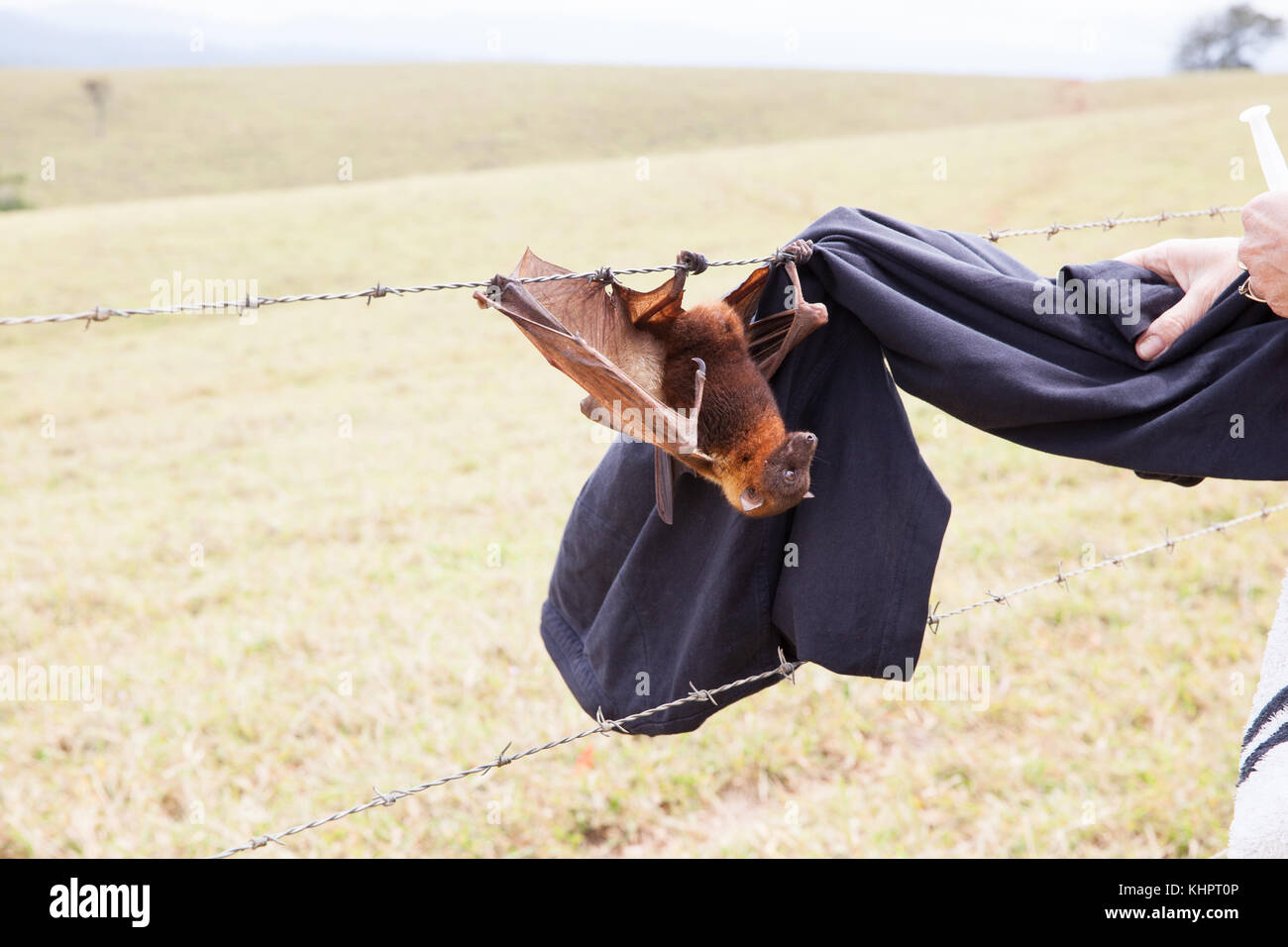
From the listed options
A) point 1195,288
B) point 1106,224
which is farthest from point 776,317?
point 1106,224

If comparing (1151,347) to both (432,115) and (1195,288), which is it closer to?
(1195,288)

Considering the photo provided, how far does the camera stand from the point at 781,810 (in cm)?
388

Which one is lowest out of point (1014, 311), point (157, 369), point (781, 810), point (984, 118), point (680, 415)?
point (781, 810)

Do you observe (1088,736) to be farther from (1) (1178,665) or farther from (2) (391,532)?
(2) (391,532)

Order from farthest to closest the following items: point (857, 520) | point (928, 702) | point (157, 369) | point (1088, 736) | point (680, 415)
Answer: point (157, 369), point (928, 702), point (1088, 736), point (857, 520), point (680, 415)

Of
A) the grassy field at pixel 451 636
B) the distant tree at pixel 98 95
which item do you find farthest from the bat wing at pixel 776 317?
the distant tree at pixel 98 95

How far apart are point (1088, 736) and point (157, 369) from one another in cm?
1276

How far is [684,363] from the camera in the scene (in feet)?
6.55

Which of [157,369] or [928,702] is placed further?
[157,369]

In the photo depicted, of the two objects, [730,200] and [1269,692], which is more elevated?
[730,200]

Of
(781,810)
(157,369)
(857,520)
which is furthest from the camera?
(157,369)

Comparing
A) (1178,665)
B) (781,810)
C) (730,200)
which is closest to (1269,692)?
(781,810)

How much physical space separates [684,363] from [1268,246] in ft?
3.55

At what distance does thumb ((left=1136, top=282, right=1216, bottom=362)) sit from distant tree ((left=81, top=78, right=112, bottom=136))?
49082mm
